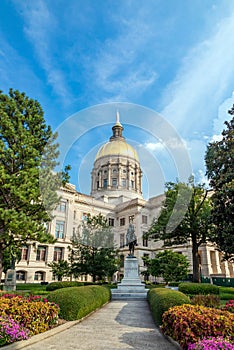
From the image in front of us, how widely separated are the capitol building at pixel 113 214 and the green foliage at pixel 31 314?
17.4 metres

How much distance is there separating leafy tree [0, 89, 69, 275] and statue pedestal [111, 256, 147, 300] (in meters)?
6.47

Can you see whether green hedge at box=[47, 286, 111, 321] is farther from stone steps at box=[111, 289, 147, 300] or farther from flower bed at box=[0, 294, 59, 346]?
stone steps at box=[111, 289, 147, 300]

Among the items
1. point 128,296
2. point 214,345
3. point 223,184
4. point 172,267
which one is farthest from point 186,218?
point 214,345

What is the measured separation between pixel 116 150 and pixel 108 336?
63.9 metres

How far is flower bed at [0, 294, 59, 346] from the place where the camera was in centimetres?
584

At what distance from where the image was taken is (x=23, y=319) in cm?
669

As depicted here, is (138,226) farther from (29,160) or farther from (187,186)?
(29,160)

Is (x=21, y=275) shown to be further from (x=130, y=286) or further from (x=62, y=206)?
(x=130, y=286)

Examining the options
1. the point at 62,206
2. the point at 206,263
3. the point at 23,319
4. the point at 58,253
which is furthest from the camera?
the point at 62,206

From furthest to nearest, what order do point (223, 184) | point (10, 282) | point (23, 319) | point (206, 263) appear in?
point (206, 263) < point (10, 282) < point (223, 184) < point (23, 319)

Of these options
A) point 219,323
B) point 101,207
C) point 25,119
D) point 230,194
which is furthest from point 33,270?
point 219,323

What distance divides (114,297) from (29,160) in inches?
415

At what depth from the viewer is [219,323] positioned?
5645 mm

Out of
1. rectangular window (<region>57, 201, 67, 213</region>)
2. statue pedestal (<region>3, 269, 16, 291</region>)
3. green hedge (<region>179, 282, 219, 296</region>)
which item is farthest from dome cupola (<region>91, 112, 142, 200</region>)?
green hedge (<region>179, 282, 219, 296</region>)
